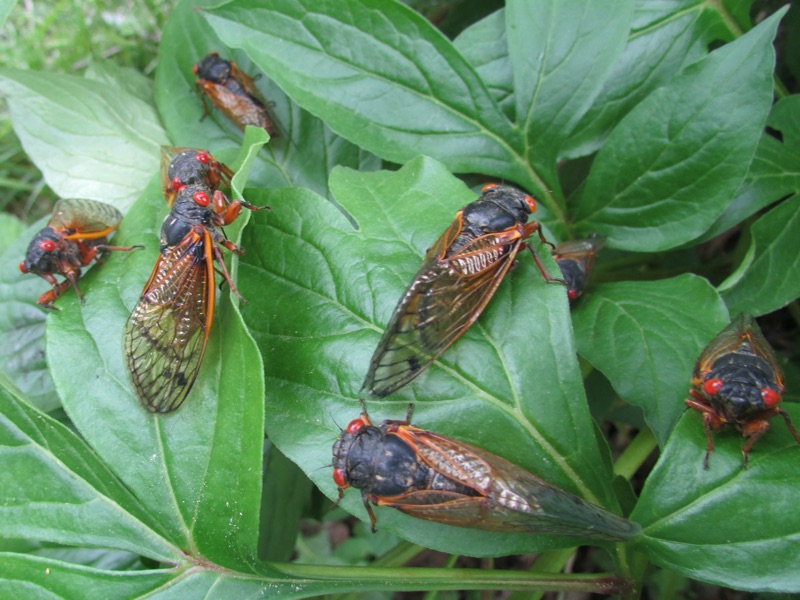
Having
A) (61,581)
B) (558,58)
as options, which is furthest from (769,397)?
(61,581)

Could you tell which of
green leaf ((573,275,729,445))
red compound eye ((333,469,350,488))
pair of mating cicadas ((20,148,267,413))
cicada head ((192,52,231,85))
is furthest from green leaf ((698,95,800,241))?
cicada head ((192,52,231,85))

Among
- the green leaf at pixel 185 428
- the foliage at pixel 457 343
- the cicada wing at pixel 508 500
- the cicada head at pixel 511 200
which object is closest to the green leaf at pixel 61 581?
the foliage at pixel 457 343

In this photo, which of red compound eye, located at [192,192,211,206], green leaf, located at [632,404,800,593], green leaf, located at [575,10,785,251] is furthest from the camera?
red compound eye, located at [192,192,211,206]

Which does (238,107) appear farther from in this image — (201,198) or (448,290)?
(448,290)

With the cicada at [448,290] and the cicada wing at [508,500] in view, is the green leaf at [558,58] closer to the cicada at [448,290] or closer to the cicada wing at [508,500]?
the cicada at [448,290]

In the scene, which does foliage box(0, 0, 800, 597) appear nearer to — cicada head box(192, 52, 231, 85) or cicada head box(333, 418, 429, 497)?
cicada head box(333, 418, 429, 497)

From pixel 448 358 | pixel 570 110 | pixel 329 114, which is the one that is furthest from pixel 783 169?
pixel 329 114

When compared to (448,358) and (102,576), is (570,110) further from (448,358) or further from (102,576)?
(102,576)
